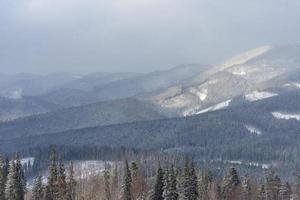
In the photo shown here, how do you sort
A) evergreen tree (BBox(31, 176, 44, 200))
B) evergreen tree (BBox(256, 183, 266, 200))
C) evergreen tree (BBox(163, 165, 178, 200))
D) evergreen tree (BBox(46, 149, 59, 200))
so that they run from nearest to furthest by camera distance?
1. evergreen tree (BBox(163, 165, 178, 200))
2. evergreen tree (BBox(46, 149, 59, 200))
3. evergreen tree (BBox(31, 176, 44, 200))
4. evergreen tree (BBox(256, 183, 266, 200))

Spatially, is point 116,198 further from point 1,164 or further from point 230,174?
point 1,164

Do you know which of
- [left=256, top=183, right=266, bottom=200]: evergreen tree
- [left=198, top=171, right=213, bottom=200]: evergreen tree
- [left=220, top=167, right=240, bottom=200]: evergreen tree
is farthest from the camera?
[left=256, top=183, right=266, bottom=200]: evergreen tree

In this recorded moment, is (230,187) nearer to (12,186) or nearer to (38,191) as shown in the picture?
(38,191)

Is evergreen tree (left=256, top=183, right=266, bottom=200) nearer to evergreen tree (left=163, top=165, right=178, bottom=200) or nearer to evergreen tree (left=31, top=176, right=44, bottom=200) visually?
evergreen tree (left=31, top=176, right=44, bottom=200)

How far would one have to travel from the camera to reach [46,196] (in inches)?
5645

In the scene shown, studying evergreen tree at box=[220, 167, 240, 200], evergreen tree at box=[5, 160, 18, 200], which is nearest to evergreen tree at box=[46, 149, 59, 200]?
evergreen tree at box=[5, 160, 18, 200]

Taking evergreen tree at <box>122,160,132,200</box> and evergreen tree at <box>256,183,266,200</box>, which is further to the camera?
evergreen tree at <box>256,183,266,200</box>

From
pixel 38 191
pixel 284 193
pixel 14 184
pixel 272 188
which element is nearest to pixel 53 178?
pixel 14 184

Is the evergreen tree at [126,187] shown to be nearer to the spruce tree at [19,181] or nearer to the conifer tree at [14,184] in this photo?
the spruce tree at [19,181]

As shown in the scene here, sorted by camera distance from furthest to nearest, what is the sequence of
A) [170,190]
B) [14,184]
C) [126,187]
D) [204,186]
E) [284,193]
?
[284,193] → [204,186] → [126,187] → [14,184] → [170,190]

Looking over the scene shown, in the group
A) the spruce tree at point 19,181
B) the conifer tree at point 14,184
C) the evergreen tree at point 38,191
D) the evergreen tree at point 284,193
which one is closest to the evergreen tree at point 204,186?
the evergreen tree at point 284,193

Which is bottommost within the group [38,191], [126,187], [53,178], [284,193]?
[126,187]

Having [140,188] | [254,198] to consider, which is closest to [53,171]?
[140,188]

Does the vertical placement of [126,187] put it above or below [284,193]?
below
